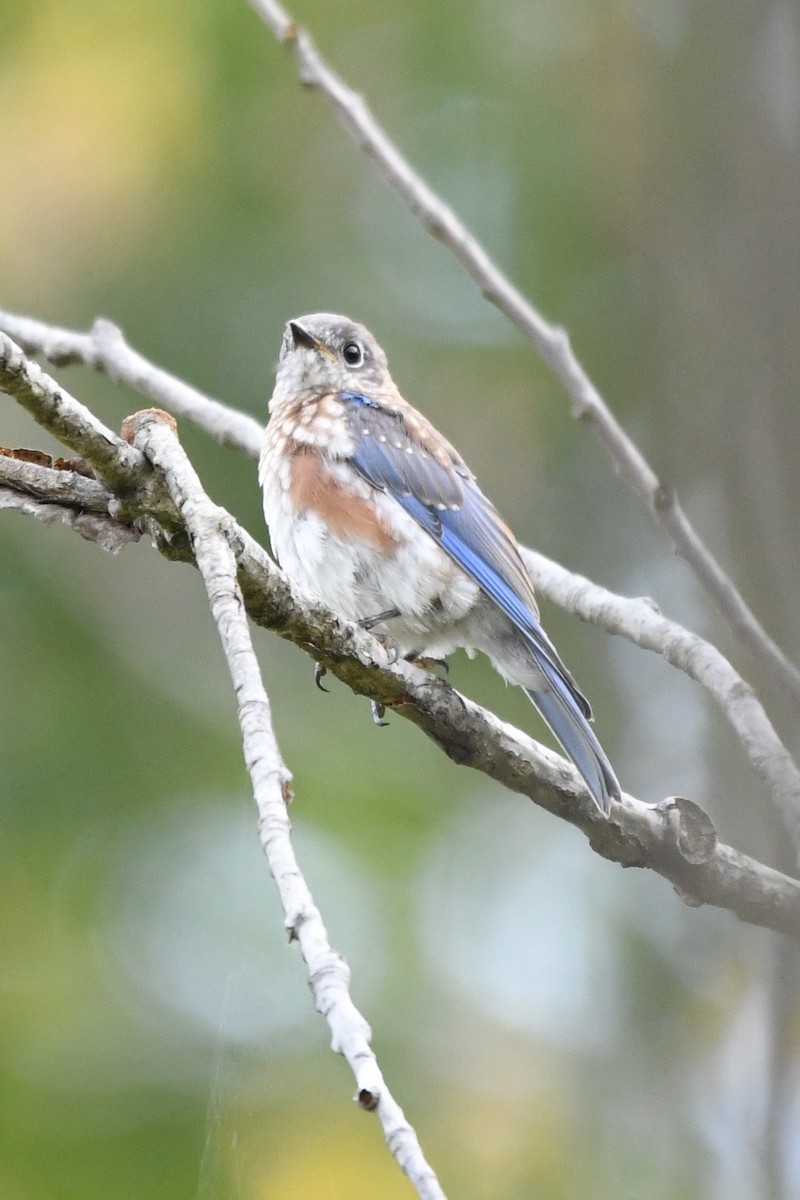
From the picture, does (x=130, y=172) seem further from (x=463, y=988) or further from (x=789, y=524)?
(x=789, y=524)

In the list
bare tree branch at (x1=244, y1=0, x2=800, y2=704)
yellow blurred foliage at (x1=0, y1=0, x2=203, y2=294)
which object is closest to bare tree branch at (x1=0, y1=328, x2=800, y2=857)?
bare tree branch at (x1=244, y1=0, x2=800, y2=704)

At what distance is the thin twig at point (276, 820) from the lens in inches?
81.0

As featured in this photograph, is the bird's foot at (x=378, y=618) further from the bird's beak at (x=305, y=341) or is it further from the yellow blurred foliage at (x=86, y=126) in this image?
Answer: the yellow blurred foliage at (x=86, y=126)

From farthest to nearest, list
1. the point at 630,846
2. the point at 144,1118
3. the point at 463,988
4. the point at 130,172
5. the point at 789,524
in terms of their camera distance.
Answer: the point at 130,172 → the point at 463,988 → the point at 144,1118 → the point at 630,846 → the point at 789,524

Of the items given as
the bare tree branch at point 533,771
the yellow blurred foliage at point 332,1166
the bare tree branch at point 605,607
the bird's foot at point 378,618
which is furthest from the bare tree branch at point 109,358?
the yellow blurred foliage at point 332,1166

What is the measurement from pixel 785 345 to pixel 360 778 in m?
5.45

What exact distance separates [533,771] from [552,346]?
1126 mm

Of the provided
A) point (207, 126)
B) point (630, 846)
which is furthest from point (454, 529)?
point (207, 126)

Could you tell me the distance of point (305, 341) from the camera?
239 inches

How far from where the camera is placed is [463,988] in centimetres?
760

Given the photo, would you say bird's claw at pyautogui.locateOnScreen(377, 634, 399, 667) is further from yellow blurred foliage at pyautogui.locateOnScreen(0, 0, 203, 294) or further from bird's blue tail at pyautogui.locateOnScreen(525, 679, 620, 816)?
yellow blurred foliage at pyautogui.locateOnScreen(0, 0, 203, 294)

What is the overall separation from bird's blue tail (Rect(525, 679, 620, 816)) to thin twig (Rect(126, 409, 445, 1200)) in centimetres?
141

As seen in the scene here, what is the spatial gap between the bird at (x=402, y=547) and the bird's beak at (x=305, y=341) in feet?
1.65

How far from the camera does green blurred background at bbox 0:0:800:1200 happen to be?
13.7 feet
